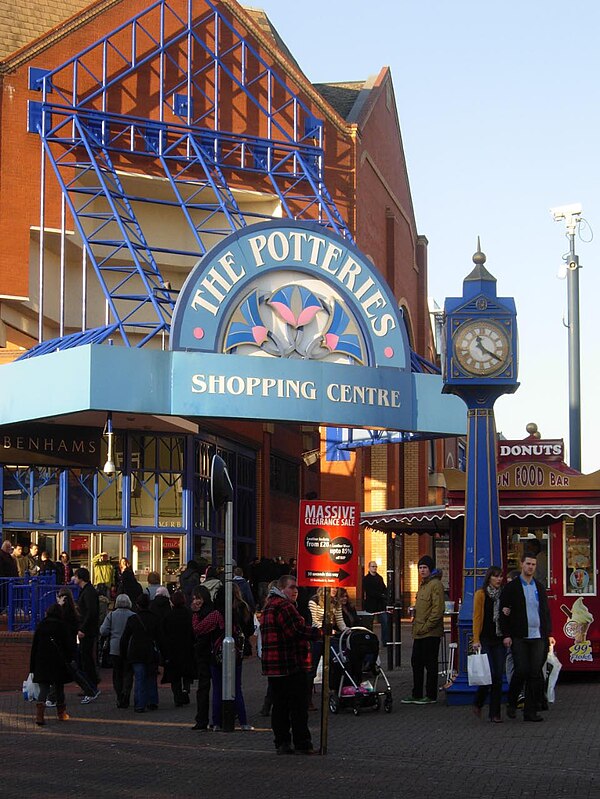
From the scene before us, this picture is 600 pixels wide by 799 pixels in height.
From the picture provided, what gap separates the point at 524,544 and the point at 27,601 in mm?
7976

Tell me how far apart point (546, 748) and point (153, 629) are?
6984 mm

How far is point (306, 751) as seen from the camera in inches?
524

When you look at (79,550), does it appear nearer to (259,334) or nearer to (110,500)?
(110,500)

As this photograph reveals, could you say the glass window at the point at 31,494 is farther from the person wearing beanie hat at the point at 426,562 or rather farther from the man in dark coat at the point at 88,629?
the person wearing beanie hat at the point at 426,562

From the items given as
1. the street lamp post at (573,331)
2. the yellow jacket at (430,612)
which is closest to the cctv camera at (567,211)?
the street lamp post at (573,331)

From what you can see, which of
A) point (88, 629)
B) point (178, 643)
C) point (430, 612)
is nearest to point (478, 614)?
point (430, 612)

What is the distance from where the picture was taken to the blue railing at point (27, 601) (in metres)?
22.4

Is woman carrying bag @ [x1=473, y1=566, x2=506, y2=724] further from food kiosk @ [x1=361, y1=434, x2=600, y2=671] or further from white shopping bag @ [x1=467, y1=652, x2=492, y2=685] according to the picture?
food kiosk @ [x1=361, y1=434, x2=600, y2=671]

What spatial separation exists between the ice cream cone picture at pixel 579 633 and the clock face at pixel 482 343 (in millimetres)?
4412

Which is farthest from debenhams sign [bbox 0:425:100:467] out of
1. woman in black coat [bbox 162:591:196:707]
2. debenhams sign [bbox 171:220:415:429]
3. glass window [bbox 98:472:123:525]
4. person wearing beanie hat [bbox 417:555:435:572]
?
person wearing beanie hat [bbox 417:555:435:572]

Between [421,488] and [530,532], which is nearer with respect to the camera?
[530,532]

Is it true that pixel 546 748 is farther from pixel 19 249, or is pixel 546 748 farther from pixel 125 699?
pixel 19 249

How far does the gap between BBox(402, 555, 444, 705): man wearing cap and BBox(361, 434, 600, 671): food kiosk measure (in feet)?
9.21

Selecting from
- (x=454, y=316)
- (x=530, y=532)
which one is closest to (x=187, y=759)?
(x=454, y=316)
